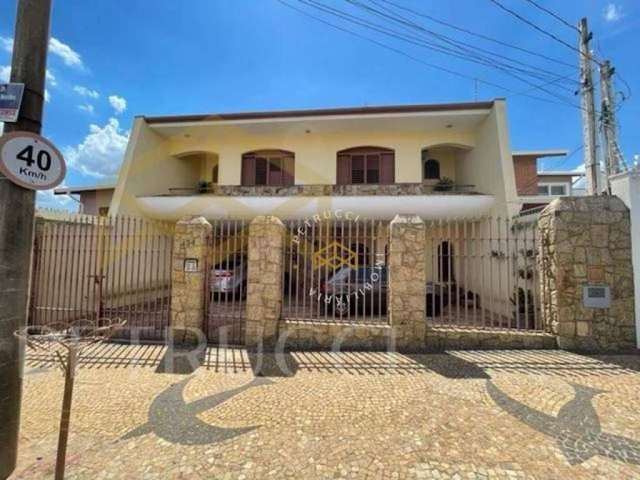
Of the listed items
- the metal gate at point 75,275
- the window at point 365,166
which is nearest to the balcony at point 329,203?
the window at point 365,166

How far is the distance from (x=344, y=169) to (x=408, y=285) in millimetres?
7469

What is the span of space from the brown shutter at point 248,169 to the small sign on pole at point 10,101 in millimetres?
10200

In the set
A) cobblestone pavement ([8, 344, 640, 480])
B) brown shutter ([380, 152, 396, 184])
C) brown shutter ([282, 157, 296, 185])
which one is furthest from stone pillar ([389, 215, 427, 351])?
brown shutter ([282, 157, 296, 185])

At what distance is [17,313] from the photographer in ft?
7.89

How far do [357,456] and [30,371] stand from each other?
203 inches

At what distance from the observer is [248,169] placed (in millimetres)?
12492

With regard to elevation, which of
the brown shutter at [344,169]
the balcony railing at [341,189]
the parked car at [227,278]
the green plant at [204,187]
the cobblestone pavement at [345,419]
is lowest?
the cobblestone pavement at [345,419]

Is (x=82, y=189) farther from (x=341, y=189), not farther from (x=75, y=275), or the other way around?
(x=341, y=189)

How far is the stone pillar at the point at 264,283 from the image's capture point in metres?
5.66

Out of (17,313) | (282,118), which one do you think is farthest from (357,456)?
(282,118)

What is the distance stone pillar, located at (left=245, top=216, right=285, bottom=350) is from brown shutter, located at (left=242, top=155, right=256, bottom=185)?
716 cm

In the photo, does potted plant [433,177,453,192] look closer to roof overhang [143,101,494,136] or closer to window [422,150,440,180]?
window [422,150,440,180]

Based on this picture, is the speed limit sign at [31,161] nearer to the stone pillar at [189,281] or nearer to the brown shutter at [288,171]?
the stone pillar at [189,281]

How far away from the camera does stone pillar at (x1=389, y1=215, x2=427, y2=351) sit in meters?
5.59
